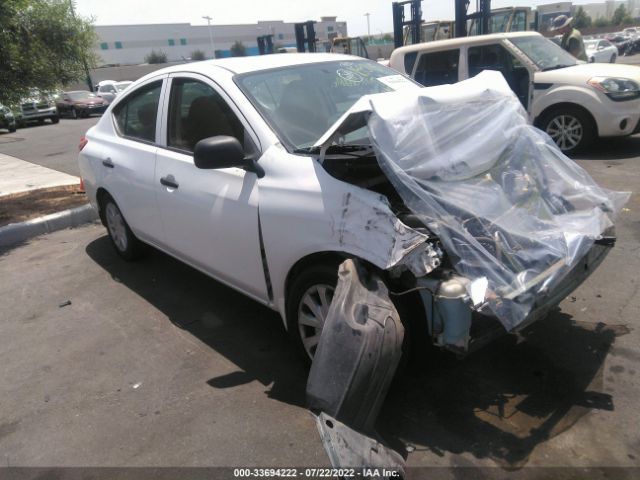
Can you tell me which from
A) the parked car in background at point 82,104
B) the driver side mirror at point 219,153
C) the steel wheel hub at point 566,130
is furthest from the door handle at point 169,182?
the parked car in background at point 82,104

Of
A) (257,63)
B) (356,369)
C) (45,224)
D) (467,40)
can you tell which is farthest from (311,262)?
(467,40)

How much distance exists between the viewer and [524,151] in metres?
3.13

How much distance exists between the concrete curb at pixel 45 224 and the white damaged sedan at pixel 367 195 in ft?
11.0

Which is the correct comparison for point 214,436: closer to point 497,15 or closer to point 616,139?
point 616,139

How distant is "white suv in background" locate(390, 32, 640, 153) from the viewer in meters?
7.38

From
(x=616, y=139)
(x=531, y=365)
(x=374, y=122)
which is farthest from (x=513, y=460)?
(x=616, y=139)

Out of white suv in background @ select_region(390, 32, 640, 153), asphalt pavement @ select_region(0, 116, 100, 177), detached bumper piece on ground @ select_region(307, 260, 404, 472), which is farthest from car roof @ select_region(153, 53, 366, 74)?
asphalt pavement @ select_region(0, 116, 100, 177)

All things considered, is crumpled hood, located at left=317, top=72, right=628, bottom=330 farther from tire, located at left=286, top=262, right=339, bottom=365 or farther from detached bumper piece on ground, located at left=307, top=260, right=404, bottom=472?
tire, located at left=286, top=262, right=339, bottom=365

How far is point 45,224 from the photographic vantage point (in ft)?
22.0

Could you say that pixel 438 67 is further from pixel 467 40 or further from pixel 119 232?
pixel 119 232

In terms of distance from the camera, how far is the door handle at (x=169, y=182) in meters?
3.71

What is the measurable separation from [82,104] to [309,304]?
2850cm

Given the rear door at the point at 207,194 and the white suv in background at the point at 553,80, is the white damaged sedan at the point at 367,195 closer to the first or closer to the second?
the rear door at the point at 207,194

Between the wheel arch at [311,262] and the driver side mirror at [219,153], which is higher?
the driver side mirror at [219,153]
